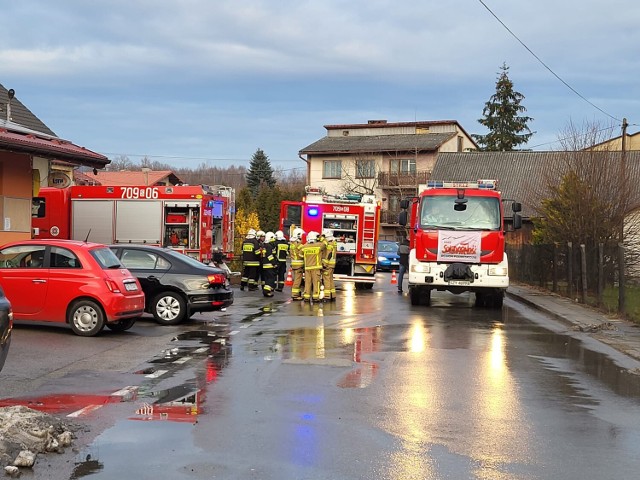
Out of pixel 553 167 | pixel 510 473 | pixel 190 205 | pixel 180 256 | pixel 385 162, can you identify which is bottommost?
pixel 510 473

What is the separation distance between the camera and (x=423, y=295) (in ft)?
65.2

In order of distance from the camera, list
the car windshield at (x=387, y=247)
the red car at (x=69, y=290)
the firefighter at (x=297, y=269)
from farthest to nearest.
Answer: the car windshield at (x=387, y=247), the firefighter at (x=297, y=269), the red car at (x=69, y=290)

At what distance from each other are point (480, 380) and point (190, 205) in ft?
47.4

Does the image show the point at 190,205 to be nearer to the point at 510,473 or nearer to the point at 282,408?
the point at 282,408

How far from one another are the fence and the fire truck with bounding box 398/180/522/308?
2396 mm

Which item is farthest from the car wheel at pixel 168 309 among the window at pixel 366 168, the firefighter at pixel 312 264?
the window at pixel 366 168

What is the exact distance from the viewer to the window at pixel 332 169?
64562mm

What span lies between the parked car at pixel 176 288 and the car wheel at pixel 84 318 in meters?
2.27

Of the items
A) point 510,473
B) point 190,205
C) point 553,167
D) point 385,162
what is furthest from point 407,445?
point 385,162

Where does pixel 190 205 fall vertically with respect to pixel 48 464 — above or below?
above

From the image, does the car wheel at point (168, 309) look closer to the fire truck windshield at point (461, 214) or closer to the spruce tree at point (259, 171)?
the fire truck windshield at point (461, 214)

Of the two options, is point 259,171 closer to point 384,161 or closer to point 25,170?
point 384,161

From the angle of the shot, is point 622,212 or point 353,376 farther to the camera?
point 622,212

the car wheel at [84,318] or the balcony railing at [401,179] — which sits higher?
the balcony railing at [401,179]
